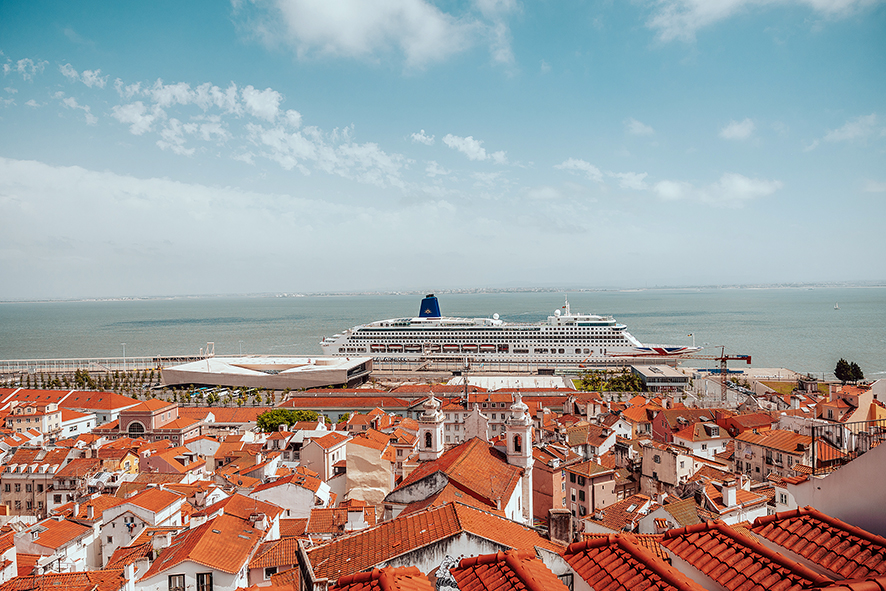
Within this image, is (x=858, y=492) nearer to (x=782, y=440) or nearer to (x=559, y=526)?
(x=559, y=526)

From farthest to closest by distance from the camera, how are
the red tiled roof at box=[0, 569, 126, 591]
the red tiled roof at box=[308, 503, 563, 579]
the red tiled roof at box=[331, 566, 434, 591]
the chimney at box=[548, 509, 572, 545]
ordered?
the red tiled roof at box=[0, 569, 126, 591] → the chimney at box=[548, 509, 572, 545] → the red tiled roof at box=[308, 503, 563, 579] → the red tiled roof at box=[331, 566, 434, 591]

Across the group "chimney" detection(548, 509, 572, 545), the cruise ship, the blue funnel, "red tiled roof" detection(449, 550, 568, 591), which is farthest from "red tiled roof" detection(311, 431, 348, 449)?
the blue funnel

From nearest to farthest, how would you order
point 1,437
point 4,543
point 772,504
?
point 4,543 < point 772,504 < point 1,437

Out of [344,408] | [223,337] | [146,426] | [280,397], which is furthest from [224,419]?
[223,337]

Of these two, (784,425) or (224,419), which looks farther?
(224,419)

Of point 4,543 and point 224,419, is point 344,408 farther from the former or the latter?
point 4,543

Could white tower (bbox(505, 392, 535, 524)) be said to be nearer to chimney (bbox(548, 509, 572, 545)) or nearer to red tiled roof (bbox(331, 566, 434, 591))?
chimney (bbox(548, 509, 572, 545))

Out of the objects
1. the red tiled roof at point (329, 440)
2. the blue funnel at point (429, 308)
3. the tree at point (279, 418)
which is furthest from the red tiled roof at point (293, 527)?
the blue funnel at point (429, 308)

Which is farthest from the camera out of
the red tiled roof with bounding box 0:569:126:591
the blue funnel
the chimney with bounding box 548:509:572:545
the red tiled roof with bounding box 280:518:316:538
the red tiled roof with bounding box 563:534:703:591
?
the blue funnel
